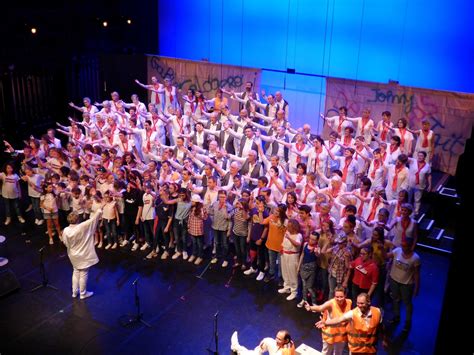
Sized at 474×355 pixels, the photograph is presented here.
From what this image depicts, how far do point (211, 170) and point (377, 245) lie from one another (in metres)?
3.17

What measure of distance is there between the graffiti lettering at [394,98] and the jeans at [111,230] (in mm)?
6348

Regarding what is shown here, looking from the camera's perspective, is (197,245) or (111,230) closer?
(197,245)

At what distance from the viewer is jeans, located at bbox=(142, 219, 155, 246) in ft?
28.7

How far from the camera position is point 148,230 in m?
8.89

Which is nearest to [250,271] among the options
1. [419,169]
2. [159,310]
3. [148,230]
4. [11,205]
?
[159,310]

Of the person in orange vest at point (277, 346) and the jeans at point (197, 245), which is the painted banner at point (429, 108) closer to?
the jeans at point (197, 245)

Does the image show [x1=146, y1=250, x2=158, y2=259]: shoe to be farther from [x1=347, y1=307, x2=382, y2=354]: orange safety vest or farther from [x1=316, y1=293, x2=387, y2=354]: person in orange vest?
[x1=347, y1=307, x2=382, y2=354]: orange safety vest

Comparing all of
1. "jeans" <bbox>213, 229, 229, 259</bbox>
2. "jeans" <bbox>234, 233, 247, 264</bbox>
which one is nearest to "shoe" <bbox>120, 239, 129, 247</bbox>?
"jeans" <bbox>213, 229, 229, 259</bbox>

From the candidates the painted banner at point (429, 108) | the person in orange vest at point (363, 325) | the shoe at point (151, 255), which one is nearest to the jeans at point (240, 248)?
the shoe at point (151, 255)

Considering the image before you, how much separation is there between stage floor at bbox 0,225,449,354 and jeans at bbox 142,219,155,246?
0.88ft

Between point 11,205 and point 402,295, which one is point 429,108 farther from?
point 11,205

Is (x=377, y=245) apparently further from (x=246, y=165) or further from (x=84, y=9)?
(x=84, y=9)

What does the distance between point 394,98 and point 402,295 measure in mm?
5816

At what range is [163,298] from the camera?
772cm
